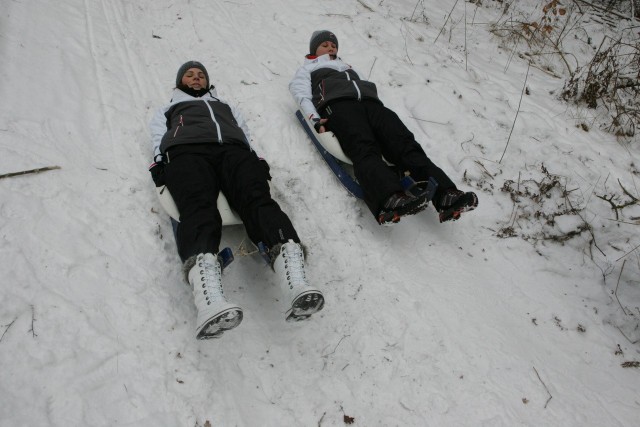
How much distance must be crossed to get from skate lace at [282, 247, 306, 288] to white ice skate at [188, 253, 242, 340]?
13.8 inches

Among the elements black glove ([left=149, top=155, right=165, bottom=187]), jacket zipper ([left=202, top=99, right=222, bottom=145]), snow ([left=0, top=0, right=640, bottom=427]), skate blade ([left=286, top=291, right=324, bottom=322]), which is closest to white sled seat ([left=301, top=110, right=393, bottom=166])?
snow ([left=0, top=0, right=640, bottom=427])

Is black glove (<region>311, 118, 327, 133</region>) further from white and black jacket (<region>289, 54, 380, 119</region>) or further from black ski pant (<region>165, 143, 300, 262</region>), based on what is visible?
black ski pant (<region>165, 143, 300, 262</region>)

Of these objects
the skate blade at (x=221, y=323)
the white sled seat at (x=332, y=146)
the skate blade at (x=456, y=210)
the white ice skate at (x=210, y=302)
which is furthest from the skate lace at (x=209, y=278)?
the skate blade at (x=456, y=210)

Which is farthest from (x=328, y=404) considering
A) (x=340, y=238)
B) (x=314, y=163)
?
(x=314, y=163)

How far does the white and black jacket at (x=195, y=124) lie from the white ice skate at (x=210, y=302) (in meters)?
1.01

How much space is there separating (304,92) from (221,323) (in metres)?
2.40

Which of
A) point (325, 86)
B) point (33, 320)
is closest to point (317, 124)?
point (325, 86)

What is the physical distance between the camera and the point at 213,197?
267 centimetres

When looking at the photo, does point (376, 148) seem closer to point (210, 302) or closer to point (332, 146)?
point (332, 146)

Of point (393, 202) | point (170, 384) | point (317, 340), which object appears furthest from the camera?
point (393, 202)

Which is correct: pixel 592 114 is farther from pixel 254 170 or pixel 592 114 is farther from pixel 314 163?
pixel 254 170

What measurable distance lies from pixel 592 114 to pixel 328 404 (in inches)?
152

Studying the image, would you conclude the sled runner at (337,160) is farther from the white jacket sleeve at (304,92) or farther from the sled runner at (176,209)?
the sled runner at (176,209)

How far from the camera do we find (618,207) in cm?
329
